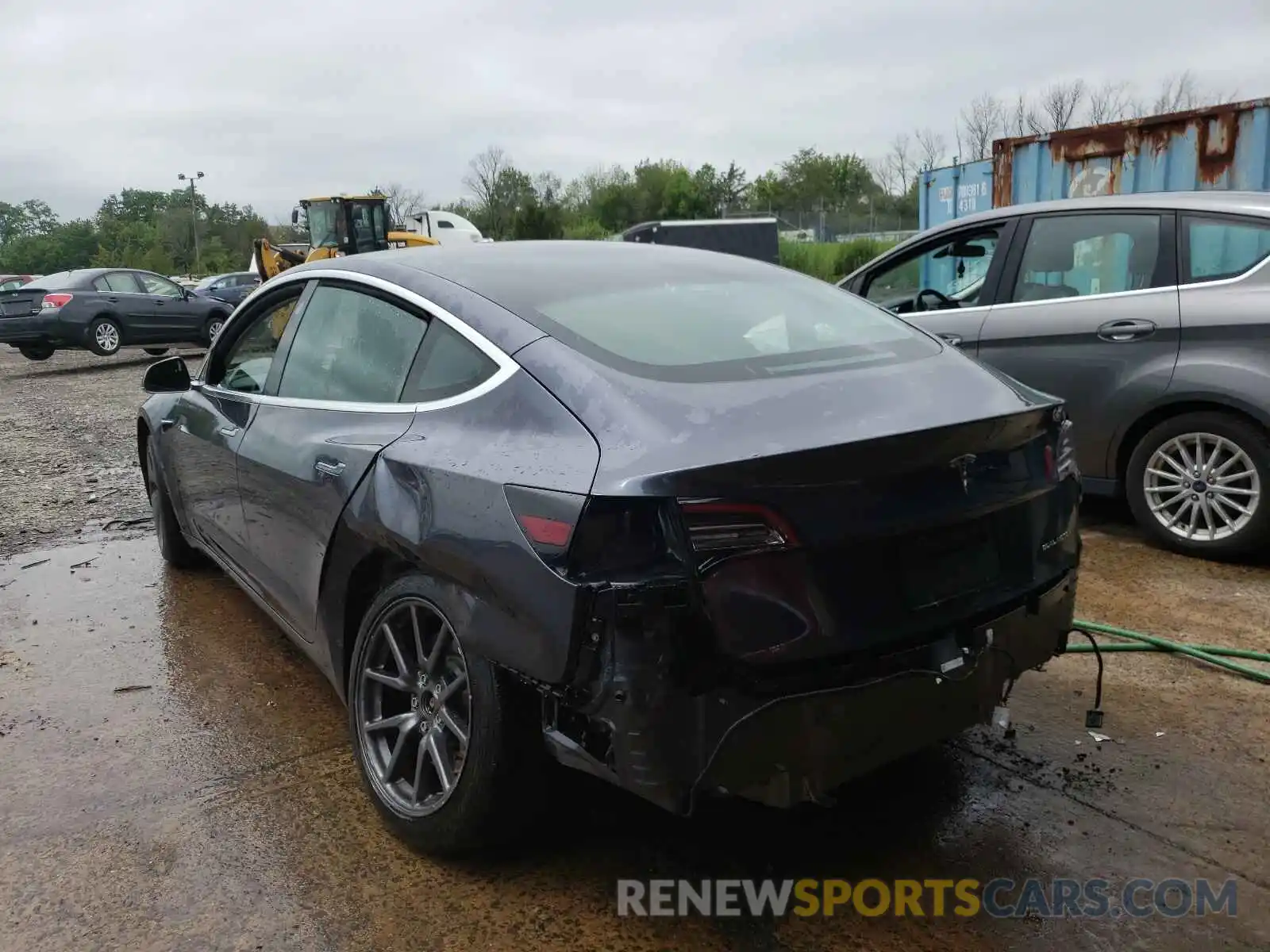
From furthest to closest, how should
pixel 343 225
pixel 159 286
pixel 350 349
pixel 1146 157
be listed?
pixel 343 225
pixel 159 286
pixel 1146 157
pixel 350 349

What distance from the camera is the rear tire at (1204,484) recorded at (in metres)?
4.46

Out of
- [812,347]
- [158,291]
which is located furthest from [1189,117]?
[158,291]

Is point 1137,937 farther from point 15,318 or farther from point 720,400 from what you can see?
point 15,318

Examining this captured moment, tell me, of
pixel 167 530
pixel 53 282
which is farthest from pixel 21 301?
pixel 167 530

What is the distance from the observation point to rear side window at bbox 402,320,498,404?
257 cm

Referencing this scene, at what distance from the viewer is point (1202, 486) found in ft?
15.3

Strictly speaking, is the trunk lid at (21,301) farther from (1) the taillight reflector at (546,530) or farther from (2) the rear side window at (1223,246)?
(1) the taillight reflector at (546,530)

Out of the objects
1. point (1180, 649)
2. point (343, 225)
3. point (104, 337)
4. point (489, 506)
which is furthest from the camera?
point (343, 225)

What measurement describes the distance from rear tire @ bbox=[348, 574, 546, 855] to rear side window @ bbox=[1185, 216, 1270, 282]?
13.1 ft

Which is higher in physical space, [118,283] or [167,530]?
[118,283]

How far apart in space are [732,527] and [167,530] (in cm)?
397

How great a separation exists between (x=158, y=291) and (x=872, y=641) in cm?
1834

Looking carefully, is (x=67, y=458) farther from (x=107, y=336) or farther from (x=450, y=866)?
(x=107, y=336)

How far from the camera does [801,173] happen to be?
5878cm
